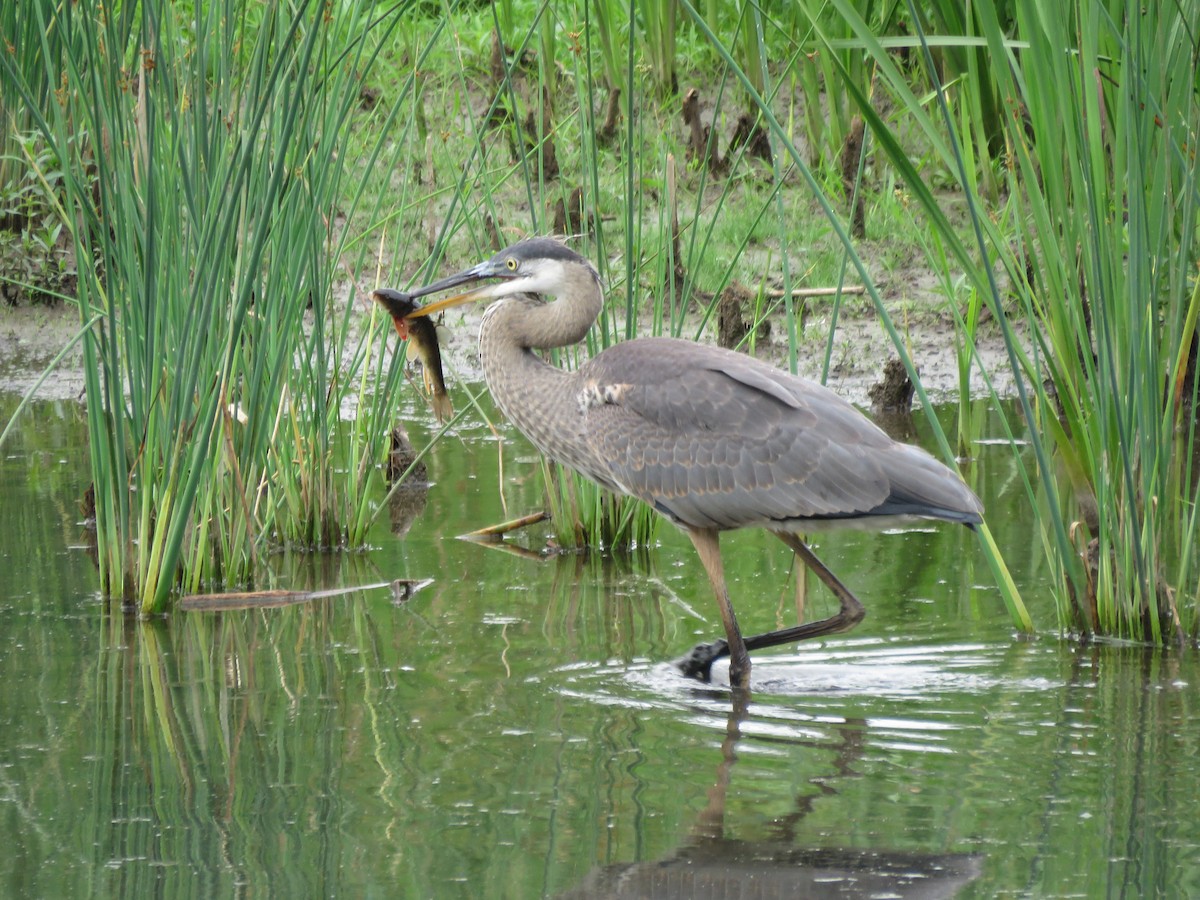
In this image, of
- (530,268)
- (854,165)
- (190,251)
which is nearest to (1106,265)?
(530,268)

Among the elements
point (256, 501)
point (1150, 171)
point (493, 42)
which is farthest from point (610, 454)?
point (493, 42)

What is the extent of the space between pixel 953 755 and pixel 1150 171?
1.86m

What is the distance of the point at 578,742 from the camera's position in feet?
13.8

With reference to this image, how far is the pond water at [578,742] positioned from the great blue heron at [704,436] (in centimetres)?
40

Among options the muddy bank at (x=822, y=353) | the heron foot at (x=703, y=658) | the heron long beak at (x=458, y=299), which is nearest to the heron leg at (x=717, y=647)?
the heron foot at (x=703, y=658)

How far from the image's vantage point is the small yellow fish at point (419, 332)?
5590mm

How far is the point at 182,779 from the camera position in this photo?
3.96 metres

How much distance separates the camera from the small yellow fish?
18.3ft

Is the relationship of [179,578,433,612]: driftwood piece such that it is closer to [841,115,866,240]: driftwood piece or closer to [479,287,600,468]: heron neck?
[479,287,600,468]: heron neck

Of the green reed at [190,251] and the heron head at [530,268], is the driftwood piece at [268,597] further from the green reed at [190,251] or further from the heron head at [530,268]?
the heron head at [530,268]

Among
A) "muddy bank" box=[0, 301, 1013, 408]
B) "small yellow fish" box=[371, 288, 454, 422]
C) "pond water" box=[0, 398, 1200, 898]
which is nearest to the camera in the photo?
"pond water" box=[0, 398, 1200, 898]

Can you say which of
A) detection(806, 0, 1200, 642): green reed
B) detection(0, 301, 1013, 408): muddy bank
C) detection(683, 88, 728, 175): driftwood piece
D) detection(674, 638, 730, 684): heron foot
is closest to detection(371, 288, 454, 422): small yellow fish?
detection(674, 638, 730, 684): heron foot

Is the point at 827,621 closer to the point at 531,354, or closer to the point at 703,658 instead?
the point at 703,658

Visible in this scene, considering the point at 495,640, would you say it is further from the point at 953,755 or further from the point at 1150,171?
the point at 1150,171
